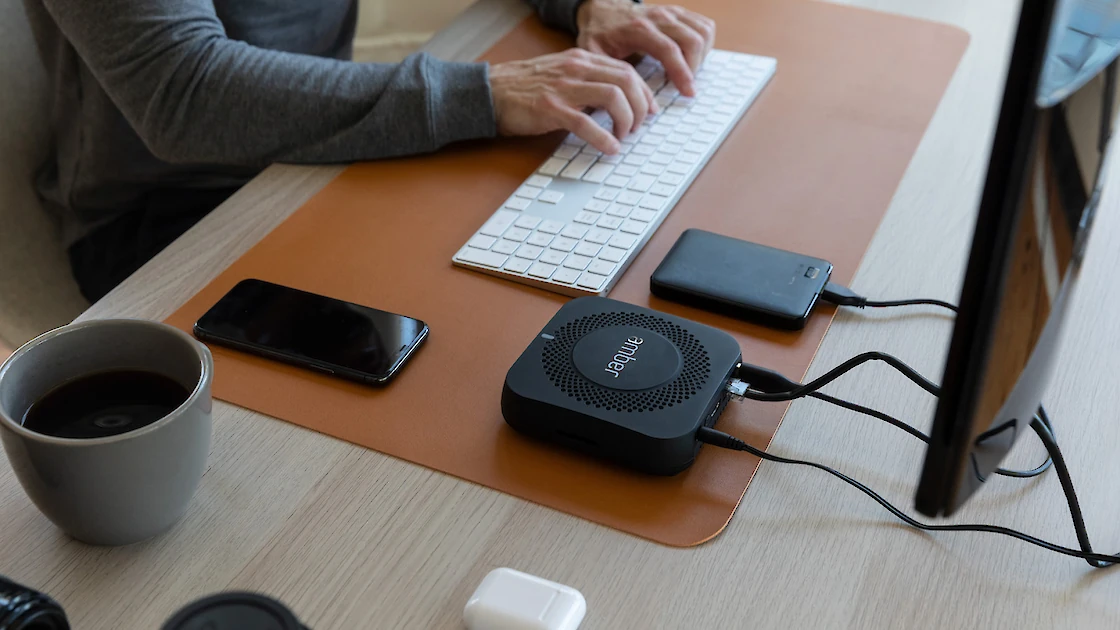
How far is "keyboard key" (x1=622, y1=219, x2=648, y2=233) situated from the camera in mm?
799

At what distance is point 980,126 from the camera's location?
0.96 metres

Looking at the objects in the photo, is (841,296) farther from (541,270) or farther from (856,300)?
(541,270)

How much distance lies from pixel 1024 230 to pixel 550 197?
531 millimetres

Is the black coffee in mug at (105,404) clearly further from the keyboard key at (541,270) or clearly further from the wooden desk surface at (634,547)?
the keyboard key at (541,270)

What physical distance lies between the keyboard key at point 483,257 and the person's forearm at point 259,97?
0.58 ft

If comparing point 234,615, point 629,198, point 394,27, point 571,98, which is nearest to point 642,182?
point 629,198

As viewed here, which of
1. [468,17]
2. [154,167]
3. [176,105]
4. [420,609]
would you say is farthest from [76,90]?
[420,609]

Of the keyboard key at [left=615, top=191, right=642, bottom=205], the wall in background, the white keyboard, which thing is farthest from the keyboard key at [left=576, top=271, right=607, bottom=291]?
the wall in background

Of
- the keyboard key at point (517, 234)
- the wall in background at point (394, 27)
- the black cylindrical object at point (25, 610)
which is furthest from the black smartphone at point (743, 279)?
→ the wall in background at point (394, 27)

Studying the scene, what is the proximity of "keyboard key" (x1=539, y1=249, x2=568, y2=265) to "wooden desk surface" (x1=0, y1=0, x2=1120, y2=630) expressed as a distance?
0.22 meters

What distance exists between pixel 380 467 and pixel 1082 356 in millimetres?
515

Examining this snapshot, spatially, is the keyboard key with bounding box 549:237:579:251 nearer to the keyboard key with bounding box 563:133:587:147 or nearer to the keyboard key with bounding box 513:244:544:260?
the keyboard key with bounding box 513:244:544:260

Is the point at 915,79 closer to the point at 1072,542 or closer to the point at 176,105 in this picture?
the point at 1072,542

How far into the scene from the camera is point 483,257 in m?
0.78
